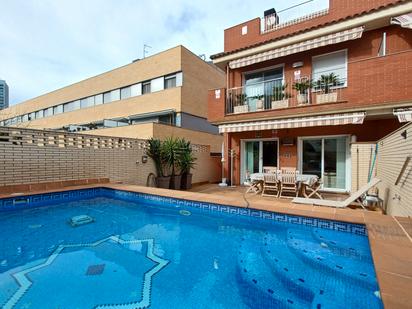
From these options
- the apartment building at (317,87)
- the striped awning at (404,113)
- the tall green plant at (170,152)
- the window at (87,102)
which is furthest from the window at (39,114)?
the striped awning at (404,113)

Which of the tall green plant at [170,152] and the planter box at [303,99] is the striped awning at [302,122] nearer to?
the planter box at [303,99]

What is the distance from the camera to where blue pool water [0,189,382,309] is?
11.7 feet

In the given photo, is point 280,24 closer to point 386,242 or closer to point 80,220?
point 386,242

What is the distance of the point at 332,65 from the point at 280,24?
4650 millimetres

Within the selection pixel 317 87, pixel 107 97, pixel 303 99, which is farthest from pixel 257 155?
pixel 107 97

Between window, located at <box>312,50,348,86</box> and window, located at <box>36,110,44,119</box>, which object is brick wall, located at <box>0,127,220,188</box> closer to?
window, located at <box>312,50,348,86</box>

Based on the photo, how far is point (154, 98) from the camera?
21.3 meters

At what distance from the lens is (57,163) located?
34.3ft

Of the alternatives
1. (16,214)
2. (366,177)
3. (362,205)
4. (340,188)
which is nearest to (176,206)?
(16,214)

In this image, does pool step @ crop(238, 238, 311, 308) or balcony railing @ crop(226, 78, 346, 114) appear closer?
pool step @ crop(238, 238, 311, 308)

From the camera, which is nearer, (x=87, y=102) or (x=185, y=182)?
(x=185, y=182)

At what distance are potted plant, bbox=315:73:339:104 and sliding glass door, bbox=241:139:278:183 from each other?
4011 millimetres

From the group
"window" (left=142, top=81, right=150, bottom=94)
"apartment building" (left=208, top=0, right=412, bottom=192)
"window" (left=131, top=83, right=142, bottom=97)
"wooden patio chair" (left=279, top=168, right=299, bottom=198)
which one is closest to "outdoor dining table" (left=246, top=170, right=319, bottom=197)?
"wooden patio chair" (left=279, top=168, right=299, bottom=198)

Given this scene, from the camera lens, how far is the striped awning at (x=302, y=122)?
1052cm
